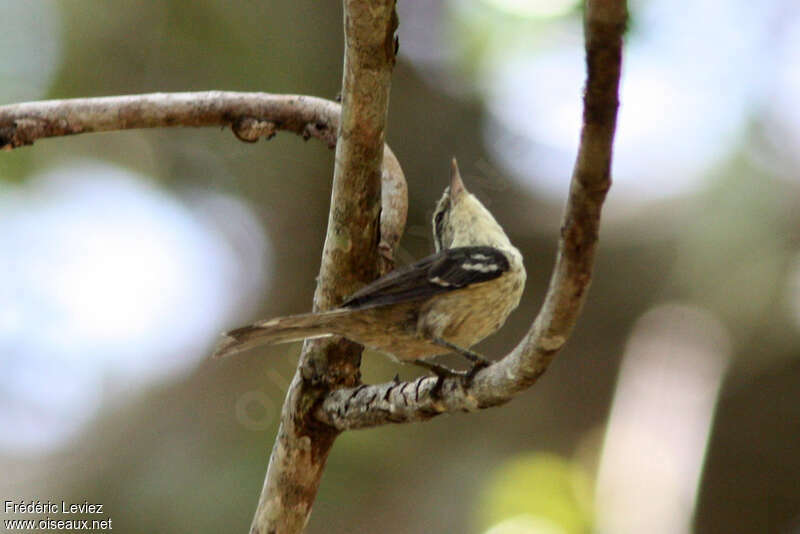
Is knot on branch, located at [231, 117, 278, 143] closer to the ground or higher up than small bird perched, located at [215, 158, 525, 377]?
higher up

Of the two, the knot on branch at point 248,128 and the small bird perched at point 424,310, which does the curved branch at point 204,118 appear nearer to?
the knot on branch at point 248,128

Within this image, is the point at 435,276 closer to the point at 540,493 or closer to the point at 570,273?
the point at 570,273

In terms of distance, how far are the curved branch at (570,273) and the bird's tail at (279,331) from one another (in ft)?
0.93

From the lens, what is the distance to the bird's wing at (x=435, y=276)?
10.2ft

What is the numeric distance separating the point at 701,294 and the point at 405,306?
2.59 metres

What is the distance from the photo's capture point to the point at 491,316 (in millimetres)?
3443

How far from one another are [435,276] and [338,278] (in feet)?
1.24

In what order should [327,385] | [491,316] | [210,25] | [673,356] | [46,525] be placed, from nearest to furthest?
[327,385], [491,316], [673,356], [46,525], [210,25]

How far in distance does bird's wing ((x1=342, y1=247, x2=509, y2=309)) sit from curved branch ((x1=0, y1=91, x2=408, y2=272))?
0.45 feet

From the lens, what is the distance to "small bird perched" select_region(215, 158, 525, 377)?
9.80ft

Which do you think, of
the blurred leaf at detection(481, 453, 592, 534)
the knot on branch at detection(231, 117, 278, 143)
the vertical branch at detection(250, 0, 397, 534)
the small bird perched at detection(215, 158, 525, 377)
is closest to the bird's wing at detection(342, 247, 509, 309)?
the small bird perched at detection(215, 158, 525, 377)

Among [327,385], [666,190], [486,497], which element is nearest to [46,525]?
[486,497]

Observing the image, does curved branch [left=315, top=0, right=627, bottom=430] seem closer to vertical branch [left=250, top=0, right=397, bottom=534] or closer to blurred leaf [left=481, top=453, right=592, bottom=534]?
vertical branch [left=250, top=0, right=397, bottom=534]

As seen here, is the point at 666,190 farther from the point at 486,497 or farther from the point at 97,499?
the point at 97,499
